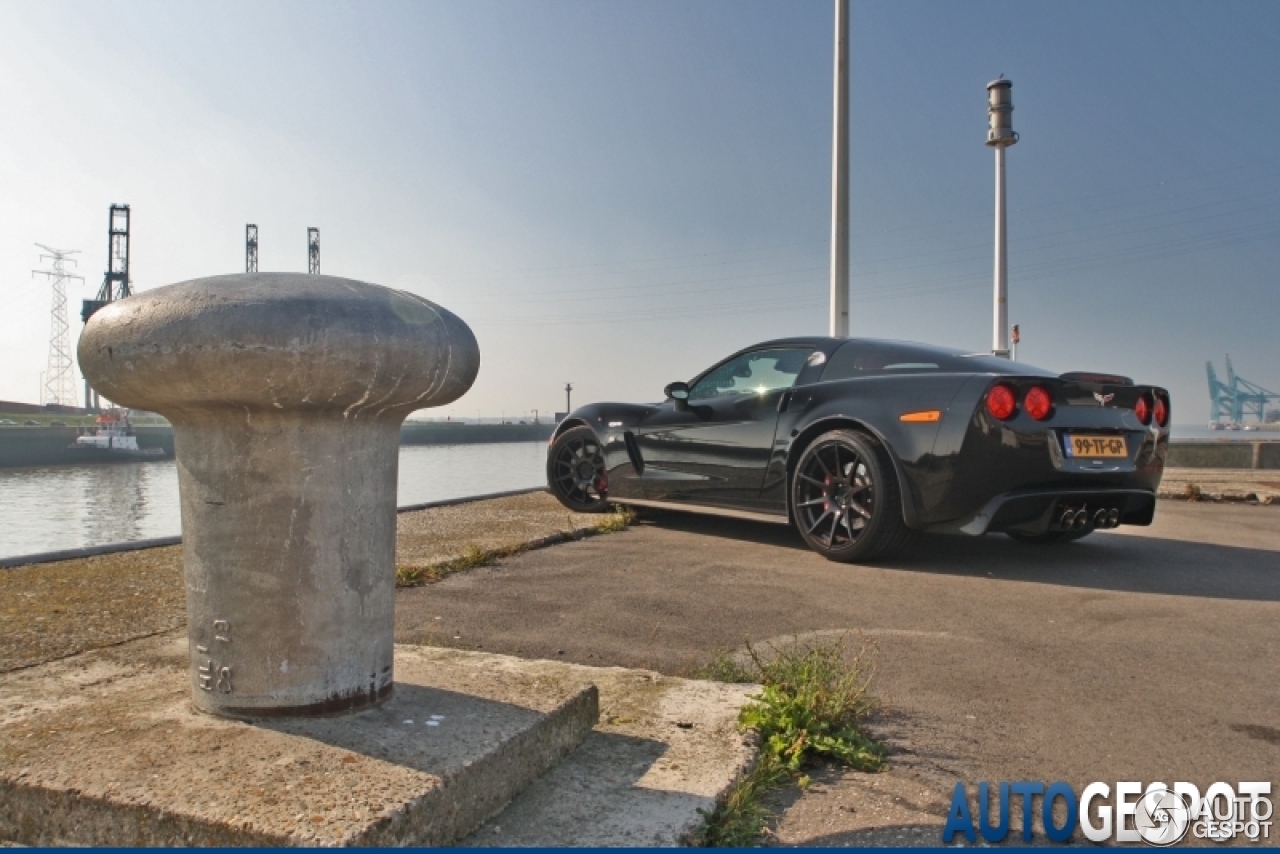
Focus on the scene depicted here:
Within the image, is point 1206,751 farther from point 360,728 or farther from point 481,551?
point 481,551

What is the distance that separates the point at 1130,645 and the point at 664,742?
77.8 inches

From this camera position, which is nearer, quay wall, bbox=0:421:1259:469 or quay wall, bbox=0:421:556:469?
quay wall, bbox=0:421:1259:469

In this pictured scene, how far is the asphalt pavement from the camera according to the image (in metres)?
2.01

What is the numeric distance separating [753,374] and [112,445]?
4541 cm

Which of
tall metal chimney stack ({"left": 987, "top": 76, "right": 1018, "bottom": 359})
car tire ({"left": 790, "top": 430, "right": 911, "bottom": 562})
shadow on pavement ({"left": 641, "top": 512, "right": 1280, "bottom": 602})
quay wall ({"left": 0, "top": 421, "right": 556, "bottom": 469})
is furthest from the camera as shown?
quay wall ({"left": 0, "top": 421, "right": 556, "bottom": 469})

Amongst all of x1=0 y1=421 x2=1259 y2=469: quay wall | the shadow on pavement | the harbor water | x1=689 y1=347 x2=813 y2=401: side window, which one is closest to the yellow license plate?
the shadow on pavement

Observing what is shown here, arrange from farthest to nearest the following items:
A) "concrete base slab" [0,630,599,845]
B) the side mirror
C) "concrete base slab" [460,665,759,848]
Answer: the side mirror → "concrete base slab" [460,665,759,848] → "concrete base slab" [0,630,599,845]

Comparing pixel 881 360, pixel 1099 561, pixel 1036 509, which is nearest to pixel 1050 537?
pixel 1099 561

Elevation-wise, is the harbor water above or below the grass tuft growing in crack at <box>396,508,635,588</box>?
below

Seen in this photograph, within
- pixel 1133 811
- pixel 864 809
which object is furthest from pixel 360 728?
pixel 1133 811

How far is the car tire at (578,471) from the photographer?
273 inches

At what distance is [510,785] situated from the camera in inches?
67.1

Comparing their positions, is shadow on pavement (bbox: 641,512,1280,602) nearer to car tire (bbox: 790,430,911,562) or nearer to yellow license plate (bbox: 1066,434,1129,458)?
car tire (bbox: 790,430,911,562)

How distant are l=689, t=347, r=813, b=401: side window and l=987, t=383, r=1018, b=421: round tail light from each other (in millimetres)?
1340
